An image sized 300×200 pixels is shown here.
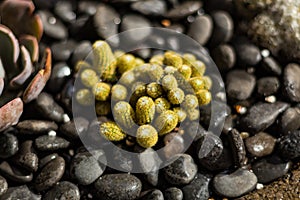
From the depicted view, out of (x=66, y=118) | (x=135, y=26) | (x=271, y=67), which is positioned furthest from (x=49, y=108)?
(x=271, y=67)

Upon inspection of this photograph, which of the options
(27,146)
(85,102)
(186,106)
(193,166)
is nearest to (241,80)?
(186,106)

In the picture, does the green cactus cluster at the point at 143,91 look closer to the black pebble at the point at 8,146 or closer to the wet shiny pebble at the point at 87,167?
the wet shiny pebble at the point at 87,167

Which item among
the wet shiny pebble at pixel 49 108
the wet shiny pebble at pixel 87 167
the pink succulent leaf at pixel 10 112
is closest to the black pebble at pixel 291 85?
the wet shiny pebble at pixel 87 167

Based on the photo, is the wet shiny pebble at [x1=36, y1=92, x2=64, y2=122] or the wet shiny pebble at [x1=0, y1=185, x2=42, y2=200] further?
the wet shiny pebble at [x1=36, y1=92, x2=64, y2=122]

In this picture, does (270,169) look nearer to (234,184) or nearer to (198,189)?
(234,184)

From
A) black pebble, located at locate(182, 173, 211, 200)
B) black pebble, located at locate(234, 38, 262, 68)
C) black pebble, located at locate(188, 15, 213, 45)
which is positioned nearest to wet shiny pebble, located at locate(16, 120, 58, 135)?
black pebble, located at locate(182, 173, 211, 200)

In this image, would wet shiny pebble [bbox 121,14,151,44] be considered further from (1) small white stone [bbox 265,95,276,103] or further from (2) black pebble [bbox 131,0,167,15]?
(1) small white stone [bbox 265,95,276,103]
